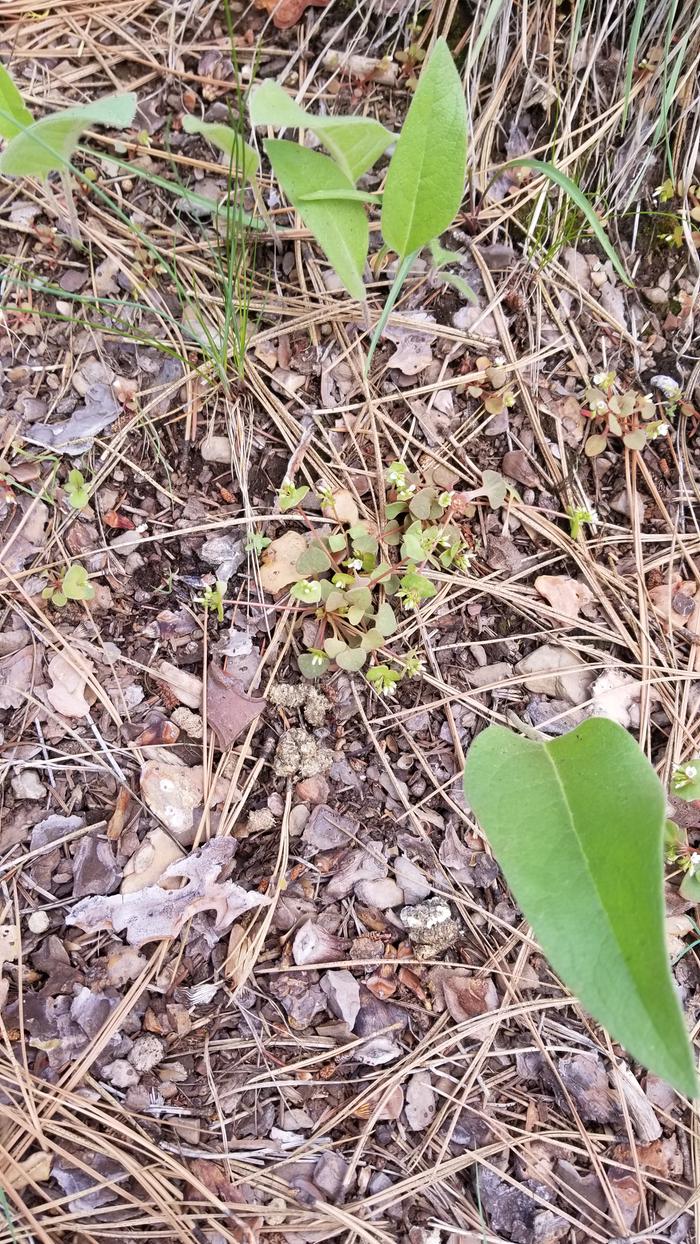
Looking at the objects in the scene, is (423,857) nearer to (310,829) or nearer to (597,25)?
(310,829)

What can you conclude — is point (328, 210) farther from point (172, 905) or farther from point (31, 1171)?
point (31, 1171)

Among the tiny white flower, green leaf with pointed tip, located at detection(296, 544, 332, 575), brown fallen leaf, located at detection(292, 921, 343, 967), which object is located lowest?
brown fallen leaf, located at detection(292, 921, 343, 967)

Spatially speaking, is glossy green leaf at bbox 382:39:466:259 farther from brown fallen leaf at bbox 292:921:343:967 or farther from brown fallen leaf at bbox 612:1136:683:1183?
brown fallen leaf at bbox 612:1136:683:1183

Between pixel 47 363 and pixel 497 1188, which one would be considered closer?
pixel 497 1188

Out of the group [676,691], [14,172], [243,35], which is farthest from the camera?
[243,35]

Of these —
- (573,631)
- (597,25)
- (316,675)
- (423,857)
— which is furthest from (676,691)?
(597,25)

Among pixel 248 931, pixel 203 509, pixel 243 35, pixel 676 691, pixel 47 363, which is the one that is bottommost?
pixel 248 931

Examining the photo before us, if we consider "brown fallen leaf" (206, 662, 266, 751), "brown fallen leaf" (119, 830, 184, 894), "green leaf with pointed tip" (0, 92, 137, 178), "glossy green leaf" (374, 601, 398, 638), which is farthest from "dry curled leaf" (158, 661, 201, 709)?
"green leaf with pointed tip" (0, 92, 137, 178)
